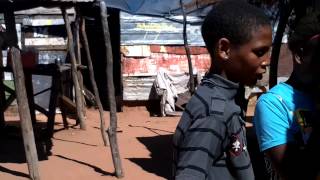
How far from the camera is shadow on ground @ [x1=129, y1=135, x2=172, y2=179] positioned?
24.5 ft

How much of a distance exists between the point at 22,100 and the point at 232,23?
5333 millimetres

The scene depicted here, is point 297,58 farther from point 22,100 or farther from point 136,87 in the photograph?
point 136,87

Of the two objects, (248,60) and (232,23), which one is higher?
(232,23)

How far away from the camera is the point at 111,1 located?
1310 centimetres

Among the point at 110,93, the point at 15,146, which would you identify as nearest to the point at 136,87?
the point at 15,146

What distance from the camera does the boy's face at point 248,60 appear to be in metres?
1.89

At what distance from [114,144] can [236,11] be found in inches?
220

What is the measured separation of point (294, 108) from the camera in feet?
7.18

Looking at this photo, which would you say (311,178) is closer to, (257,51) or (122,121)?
(257,51)

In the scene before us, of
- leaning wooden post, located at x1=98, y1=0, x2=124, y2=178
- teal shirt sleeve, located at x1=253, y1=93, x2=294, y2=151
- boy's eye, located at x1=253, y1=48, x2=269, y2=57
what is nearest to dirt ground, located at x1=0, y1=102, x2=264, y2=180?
leaning wooden post, located at x1=98, y1=0, x2=124, y2=178

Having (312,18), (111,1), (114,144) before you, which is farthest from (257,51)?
(111,1)

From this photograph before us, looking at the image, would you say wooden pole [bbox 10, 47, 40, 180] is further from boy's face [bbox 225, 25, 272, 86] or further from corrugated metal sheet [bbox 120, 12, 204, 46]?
corrugated metal sheet [bbox 120, 12, 204, 46]

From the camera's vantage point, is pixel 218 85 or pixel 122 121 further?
pixel 122 121

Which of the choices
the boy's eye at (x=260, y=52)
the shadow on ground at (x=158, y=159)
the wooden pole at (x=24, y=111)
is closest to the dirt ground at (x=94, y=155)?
the shadow on ground at (x=158, y=159)
